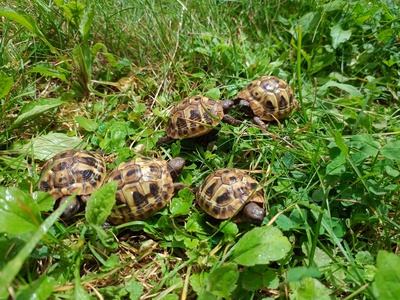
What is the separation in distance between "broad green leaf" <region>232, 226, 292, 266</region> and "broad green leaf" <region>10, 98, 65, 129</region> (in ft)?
6.44

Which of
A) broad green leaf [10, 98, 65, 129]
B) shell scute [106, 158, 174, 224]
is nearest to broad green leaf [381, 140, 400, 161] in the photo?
shell scute [106, 158, 174, 224]

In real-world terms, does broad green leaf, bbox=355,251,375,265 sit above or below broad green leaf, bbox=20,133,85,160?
below

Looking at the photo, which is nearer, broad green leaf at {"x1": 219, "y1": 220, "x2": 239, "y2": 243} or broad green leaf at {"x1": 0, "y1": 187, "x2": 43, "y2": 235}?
broad green leaf at {"x1": 0, "y1": 187, "x2": 43, "y2": 235}

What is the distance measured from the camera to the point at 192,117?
305 cm

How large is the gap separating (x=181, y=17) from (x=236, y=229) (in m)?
2.41

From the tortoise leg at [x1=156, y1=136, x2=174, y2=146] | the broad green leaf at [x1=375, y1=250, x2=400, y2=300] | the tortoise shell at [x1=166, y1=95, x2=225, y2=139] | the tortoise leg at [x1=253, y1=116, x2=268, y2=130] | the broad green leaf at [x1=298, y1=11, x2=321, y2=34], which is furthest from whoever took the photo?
the broad green leaf at [x1=298, y1=11, x2=321, y2=34]

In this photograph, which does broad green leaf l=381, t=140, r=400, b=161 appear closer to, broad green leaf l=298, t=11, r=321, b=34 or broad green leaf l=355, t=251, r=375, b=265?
broad green leaf l=355, t=251, r=375, b=265

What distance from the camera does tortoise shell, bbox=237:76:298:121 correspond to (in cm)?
329

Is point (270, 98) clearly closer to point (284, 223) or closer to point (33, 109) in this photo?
point (284, 223)

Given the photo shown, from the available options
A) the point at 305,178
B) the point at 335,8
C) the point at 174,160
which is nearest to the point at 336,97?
the point at 335,8

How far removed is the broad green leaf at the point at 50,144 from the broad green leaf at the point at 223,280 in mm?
1661

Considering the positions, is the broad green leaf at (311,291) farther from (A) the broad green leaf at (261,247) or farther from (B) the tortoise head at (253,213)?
(B) the tortoise head at (253,213)

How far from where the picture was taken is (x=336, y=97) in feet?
11.4

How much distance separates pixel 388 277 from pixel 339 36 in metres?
2.69
